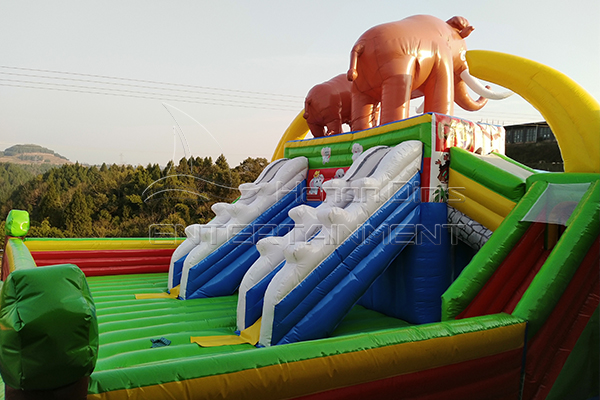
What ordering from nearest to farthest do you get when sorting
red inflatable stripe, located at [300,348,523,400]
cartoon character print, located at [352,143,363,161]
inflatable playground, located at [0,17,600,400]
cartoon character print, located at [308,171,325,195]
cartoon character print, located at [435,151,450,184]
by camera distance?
inflatable playground, located at [0,17,600,400], red inflatable stripe, located at [300,348,523,400], cartoon character print, located at [435,151,450,184], cartoon character print, located at [352,143,363,161], cartoon character print, located at [308,171,325,195]

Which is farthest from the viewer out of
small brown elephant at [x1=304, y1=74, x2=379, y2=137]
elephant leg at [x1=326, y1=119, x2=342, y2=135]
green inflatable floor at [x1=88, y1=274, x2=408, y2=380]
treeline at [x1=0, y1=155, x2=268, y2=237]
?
treeline at [x1=0, y1=155, x2=268, y2=237]

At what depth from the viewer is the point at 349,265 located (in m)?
2.71

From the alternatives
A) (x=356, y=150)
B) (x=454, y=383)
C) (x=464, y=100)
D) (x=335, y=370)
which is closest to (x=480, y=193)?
(x=356, y=150)

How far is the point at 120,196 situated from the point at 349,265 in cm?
1079

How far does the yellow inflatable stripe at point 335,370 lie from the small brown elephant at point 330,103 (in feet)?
15.2

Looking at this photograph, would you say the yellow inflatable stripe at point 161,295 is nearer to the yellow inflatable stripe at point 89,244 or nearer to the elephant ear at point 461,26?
the yellow inflatable stripe at point 89,244

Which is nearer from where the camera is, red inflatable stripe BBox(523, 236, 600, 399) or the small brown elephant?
red inflatable stripe BBox(523, 236, 600, 399)

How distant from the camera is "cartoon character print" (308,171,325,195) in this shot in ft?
13.7

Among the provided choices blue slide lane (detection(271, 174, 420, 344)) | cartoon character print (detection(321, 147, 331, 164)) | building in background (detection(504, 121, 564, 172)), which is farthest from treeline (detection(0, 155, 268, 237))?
building in background (detection(504, 121, 564, 172))

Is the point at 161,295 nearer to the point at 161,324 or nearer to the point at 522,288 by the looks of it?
the point at 161,324

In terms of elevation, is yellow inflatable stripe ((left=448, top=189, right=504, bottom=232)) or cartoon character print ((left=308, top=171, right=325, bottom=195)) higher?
cartoon character print ((left=308, top=171, right=325, bottom=195))

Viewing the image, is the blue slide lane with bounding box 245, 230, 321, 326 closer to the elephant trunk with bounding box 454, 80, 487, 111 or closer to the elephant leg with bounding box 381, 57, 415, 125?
the elephant leg with bounding box 381, 57, 415, 125

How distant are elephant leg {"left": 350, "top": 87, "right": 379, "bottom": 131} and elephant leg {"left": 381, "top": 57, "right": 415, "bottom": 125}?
0.69 m

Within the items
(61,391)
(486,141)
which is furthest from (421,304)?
(61,391)
